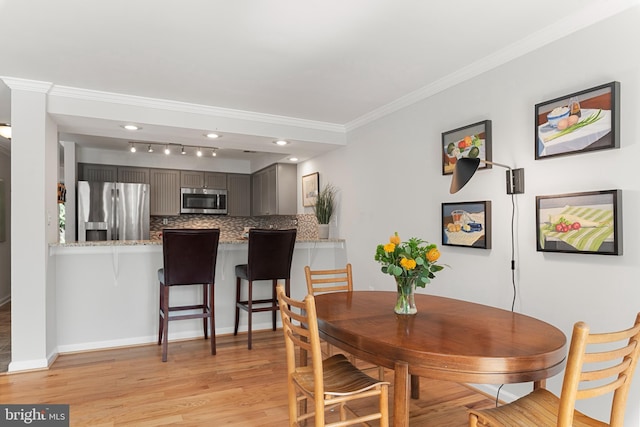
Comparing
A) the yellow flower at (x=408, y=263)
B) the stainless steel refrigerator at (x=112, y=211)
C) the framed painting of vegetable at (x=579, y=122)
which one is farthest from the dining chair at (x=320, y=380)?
the stainless steel refrigerator at (x=112, y=211)

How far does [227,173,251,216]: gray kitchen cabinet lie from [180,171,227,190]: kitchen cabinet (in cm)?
12

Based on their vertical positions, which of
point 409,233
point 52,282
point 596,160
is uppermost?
point 596,160

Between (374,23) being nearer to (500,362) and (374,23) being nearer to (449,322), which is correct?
(449,322)

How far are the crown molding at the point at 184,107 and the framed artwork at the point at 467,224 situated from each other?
72.6 inches

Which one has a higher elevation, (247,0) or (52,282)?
(247,0)

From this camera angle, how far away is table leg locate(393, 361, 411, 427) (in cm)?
149

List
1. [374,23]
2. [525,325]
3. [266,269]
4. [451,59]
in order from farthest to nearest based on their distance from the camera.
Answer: [266,269] < [451,59] < [374,23] < [525,325]

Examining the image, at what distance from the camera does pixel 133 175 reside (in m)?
5.97

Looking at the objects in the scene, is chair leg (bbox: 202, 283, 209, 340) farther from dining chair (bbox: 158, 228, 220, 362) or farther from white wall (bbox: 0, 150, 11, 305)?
white wall (bbox: 0, 150, 11, 305)

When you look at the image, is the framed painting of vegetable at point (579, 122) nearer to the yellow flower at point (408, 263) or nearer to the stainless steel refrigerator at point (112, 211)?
the yellow flower at point (408, 263)

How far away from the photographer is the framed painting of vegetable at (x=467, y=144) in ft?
8.84

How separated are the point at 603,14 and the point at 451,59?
2.88ft

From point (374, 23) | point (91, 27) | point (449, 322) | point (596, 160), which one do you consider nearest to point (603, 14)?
point (596, 160)

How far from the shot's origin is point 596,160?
207cm
